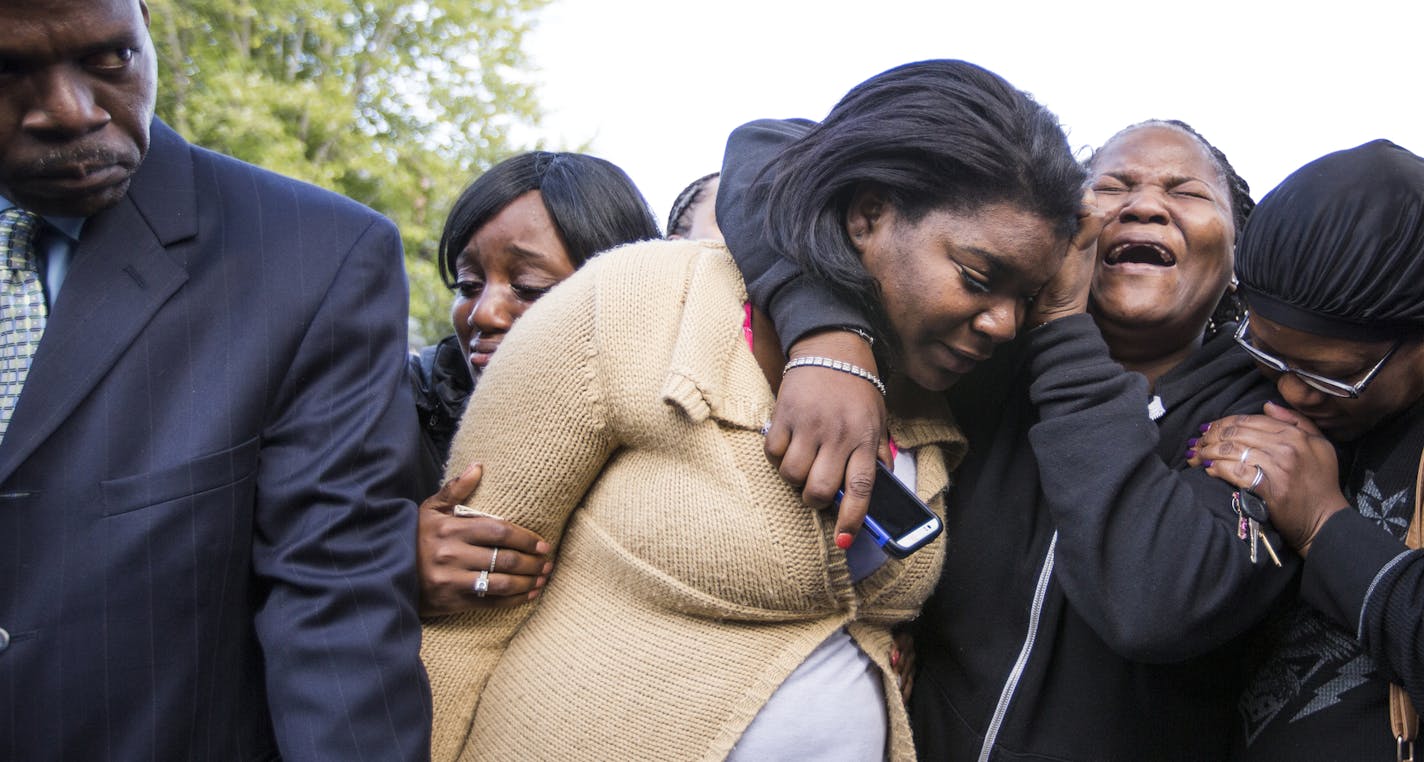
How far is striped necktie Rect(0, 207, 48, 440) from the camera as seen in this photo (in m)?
1.52

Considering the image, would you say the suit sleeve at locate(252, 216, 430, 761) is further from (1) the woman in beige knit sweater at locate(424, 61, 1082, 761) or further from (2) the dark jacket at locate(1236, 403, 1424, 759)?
(2) the dark jacket at locate(1236, 403, 1424, 759)

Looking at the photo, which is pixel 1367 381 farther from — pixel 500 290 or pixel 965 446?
pixel 500 290

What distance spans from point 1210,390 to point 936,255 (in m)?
0.82

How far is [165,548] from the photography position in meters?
1.56

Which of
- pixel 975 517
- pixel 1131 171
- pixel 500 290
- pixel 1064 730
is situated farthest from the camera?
pixel 500 290

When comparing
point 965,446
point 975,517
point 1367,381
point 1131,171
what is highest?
point 1131,171

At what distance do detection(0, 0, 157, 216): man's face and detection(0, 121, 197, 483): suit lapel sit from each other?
0.17ft

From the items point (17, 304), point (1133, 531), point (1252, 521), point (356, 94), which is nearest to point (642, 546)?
→ point (1133, 531)

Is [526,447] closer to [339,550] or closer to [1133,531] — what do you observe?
[339,550]

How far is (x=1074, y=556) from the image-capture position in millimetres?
2049

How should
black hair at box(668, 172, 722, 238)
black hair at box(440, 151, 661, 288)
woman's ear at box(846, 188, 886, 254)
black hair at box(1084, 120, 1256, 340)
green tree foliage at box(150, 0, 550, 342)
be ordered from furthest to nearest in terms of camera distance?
1. green tree foliage at box(150, 0, 550, 342)
2. black hair at box(668, 172, 722, 238)
3. black hair at box(440, 151, 661, 288)
4. black hair at box(1084, 120, 1256, 340)
5. woman's ear at box(846, 188, 886, 254)

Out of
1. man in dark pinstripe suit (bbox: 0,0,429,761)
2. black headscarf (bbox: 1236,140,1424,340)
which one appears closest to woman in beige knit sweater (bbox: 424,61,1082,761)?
man in dark pinstripe suit (bbox: 0,0,429,761)

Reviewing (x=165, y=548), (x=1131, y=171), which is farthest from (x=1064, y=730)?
(x=165, y=548)

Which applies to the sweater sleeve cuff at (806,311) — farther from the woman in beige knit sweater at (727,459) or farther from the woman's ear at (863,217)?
the woman's ear at (863,217)
